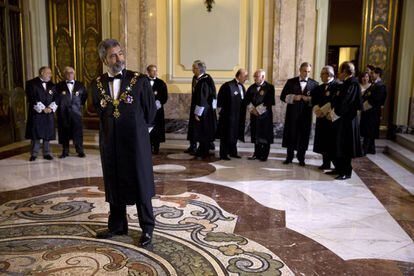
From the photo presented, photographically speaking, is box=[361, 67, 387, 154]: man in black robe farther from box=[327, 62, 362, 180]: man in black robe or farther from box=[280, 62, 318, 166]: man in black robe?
Answer: box=[327, 62, 362, 180]: man in black robe

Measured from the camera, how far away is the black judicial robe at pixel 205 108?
21.1 feet

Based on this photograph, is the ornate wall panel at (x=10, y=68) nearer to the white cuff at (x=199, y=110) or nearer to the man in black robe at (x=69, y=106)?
the man in black robe at (x=69, y=106)

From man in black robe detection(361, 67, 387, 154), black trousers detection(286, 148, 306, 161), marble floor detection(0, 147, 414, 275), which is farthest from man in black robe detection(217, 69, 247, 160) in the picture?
man in black robe detection(361, 67, 387, 154)

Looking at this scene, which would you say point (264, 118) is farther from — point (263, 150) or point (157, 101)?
point (157, 101)

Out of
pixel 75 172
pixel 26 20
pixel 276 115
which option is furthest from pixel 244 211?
pixel 26 20

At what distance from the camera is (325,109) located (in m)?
5.48

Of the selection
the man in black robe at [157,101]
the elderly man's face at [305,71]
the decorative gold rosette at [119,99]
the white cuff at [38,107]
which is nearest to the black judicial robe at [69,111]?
the white cuff at [38,107]

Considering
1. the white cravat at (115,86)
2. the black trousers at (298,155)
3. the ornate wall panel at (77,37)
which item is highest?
the ornate wall panel at (77,37)

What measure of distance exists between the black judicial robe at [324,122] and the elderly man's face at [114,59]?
332cm

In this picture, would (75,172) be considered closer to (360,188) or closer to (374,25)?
(360,188)

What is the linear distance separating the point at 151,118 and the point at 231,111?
3.42 meters

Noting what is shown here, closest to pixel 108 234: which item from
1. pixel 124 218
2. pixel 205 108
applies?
pixel 124 218

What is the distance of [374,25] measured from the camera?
8062 millimetres

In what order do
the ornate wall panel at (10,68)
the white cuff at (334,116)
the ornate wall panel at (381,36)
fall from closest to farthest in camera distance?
1. the white cuff at (334,116)
2. the ornate wall panel at (10,68)
3. the ornate wall panel at (381,36)
